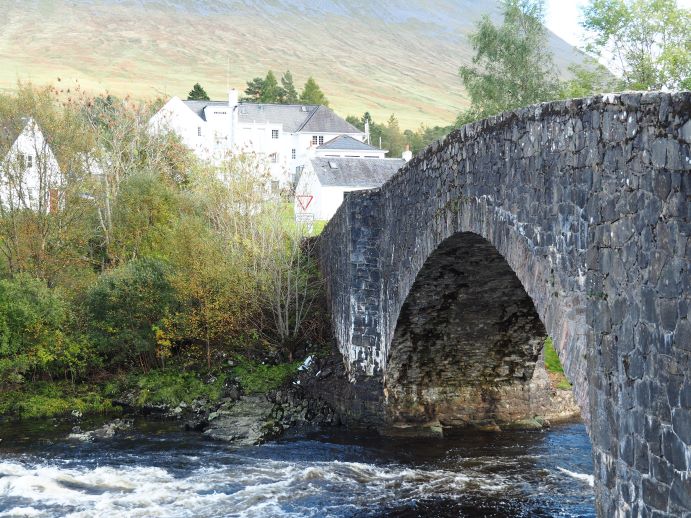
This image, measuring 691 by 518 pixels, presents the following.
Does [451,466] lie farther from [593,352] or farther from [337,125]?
[337,125]

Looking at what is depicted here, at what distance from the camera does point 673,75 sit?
31.0m

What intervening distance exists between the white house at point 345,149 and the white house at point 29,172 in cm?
3661

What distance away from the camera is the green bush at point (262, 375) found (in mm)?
22395

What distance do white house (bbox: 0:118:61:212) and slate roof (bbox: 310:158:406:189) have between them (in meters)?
22.5

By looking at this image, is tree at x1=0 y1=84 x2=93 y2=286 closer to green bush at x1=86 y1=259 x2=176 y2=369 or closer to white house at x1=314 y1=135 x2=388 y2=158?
green bush at x1=86 y1=259 x2=176 y2=369

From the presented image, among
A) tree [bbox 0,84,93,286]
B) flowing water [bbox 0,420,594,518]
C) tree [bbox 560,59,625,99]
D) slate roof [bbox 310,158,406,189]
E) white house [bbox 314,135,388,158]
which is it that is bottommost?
flowing water [bbox 0,420,594,518]

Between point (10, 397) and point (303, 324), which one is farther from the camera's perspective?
point (303, 324)

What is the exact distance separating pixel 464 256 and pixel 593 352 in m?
6.91

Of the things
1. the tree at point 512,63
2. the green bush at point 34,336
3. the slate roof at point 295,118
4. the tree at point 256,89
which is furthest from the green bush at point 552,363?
the tree at point 256,89

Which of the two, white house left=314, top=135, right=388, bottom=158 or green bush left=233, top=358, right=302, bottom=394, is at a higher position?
white house left=314, top=135, right=388, bottom=158

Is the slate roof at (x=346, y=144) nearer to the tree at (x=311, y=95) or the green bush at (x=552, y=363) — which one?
the tree at (x=311, y=95)

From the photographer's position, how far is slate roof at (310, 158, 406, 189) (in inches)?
1918

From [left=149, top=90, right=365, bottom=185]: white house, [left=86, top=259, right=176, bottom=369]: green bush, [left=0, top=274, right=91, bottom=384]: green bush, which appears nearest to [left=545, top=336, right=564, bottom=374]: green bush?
[left=86, top=259, right=176, bottom=369]: green bush

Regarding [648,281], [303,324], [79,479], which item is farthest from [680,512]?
[303,324]
